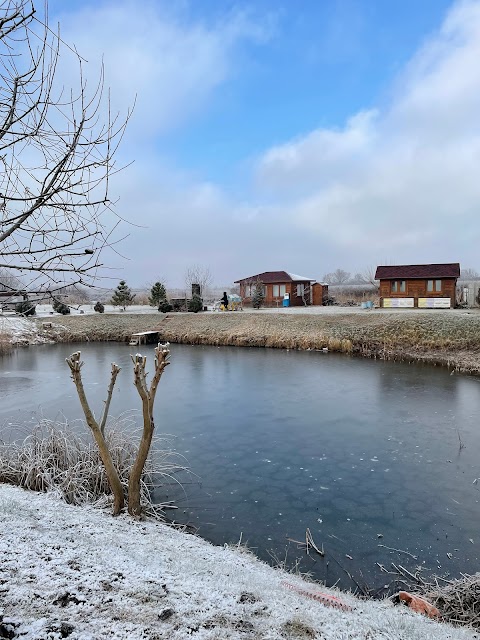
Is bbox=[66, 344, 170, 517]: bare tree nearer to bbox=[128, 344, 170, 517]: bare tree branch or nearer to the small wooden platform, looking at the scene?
bbox=[128, 344, 170, 517]: bare tree branch

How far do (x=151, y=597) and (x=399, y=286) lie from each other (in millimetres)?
27917

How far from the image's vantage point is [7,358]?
60.9ft

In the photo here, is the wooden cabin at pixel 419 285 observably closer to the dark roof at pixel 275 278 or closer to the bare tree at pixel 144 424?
the dark roof at pixel 275 278

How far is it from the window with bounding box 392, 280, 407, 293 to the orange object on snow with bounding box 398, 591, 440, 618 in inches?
1040

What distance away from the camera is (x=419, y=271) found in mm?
27656

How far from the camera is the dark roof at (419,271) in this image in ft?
87.6

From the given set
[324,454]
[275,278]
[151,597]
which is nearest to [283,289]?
[275,278]

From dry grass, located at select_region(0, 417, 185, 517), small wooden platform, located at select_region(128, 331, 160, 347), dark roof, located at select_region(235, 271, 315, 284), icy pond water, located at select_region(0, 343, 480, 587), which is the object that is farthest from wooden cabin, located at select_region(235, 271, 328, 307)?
dry grass, located at select_region(0, 417, 185, 517)

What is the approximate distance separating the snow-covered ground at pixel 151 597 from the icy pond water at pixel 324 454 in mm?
1069

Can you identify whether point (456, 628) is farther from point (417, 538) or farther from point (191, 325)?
point (191, 325)

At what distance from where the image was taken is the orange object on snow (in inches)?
129

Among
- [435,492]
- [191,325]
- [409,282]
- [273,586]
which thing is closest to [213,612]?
[273,586]

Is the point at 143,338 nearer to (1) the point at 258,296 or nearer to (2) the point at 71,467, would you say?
(1) the point at 258,296

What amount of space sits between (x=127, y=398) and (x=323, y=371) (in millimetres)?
6922
